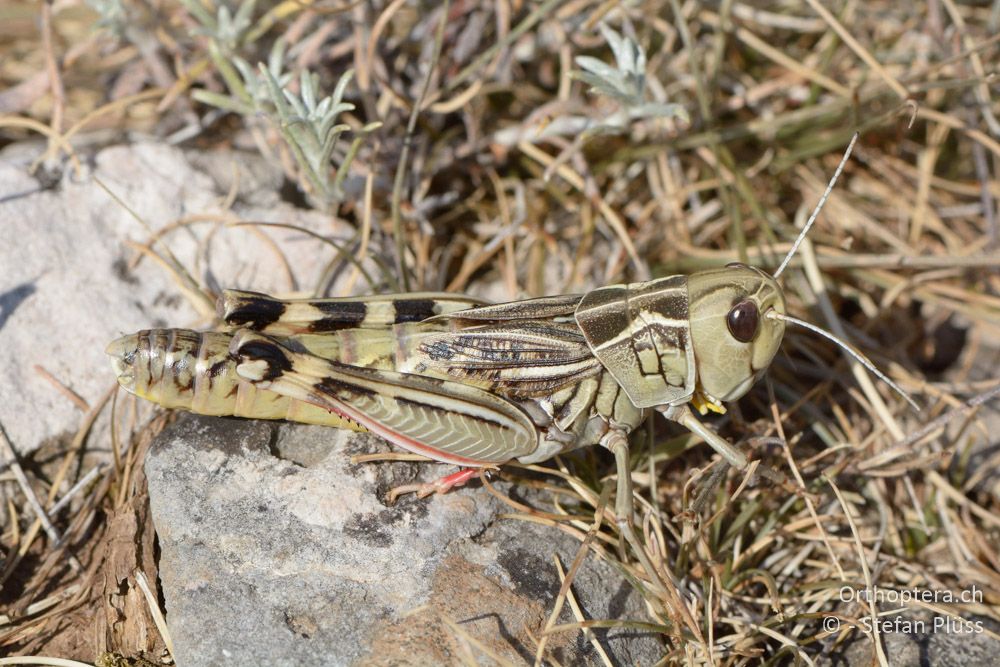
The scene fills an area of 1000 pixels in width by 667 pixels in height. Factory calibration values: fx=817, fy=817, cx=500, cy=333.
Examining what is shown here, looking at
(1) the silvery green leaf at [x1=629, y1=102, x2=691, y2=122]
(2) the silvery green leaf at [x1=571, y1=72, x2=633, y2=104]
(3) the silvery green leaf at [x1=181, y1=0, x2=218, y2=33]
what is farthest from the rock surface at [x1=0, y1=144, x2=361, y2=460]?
(1) the silvery green leaf at [x1=629, y1=102, x2=691, y2=122]

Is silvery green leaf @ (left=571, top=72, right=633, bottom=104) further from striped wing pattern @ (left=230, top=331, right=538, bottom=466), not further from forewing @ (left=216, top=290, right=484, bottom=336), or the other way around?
striped wing pattern @ (left=230, top=331, right=538, bottom=466)

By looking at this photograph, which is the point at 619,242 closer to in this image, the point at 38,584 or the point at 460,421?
the point at 460,421

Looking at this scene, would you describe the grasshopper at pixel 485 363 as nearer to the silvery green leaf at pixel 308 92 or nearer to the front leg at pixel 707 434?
the front leg at pixel 707 434

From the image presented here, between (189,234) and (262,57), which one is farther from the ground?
(262,57)

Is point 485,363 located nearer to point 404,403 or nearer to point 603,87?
point 404,403

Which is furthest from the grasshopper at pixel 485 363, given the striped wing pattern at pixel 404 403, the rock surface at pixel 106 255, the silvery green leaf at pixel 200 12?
the silvery green leaf at pixel 200 12

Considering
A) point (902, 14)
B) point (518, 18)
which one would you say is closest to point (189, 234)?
point (518, 18)

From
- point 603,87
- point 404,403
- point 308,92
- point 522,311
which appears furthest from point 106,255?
point 603,87
